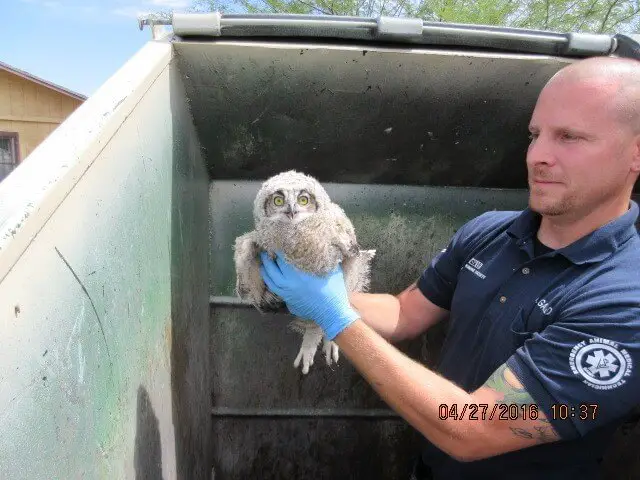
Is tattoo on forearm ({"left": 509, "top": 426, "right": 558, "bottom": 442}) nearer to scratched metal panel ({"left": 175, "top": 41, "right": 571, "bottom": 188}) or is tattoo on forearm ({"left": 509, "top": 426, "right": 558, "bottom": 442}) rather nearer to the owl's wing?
the owl's wing

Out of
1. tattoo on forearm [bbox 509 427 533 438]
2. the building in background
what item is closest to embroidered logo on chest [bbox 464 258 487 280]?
tattoo on forearm [bbox 509 427 533 438]

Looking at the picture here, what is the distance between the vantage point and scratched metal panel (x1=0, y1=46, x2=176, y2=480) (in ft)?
2.50

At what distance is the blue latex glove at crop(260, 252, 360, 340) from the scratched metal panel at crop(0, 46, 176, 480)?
1.28 ft

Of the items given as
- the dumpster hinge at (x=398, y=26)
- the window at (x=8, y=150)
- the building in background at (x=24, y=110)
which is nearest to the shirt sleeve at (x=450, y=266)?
the dumpster hinge at (x=398, y=26)

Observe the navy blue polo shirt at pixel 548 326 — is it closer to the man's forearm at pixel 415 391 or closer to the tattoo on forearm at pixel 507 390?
the tattoo on forearm at pixel 507 390

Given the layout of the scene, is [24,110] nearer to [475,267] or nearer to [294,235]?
[294,235]

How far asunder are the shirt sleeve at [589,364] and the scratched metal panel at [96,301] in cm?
108

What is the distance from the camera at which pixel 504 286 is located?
1.56 meters

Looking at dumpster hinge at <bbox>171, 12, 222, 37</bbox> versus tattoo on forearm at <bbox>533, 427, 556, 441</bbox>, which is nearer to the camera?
tattoo on forearm at <bbox>533, 427, 556, 441</bbox>

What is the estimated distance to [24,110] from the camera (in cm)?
854

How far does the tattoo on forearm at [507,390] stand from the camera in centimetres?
129

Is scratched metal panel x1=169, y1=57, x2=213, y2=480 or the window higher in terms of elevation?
the window

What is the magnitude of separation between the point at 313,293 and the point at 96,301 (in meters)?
→ 0.80

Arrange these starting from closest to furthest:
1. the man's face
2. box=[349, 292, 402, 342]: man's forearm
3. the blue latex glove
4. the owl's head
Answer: the man's face
the blue latex glove
the owl's head
box=[349, 292, 402, 342]: man's forearm
